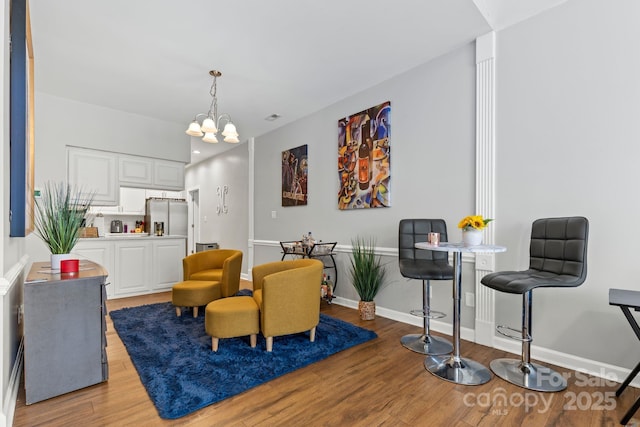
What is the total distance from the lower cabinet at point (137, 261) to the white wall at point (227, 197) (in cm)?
123

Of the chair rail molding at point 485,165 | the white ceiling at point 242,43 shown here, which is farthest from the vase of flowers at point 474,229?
the white ceiling at point 242,43

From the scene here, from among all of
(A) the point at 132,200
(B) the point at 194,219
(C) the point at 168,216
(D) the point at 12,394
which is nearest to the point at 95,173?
(C) the point at 168,216

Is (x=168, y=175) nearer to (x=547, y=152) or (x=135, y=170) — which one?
(x=135, y=170)

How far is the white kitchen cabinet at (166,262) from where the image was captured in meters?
4.85

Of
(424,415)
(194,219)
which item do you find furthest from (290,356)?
(194,219)

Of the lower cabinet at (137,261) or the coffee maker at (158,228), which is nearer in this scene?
the lower cabinet at (137,261)

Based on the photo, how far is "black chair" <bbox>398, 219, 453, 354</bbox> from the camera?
8.40ft

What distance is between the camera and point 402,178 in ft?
11.2

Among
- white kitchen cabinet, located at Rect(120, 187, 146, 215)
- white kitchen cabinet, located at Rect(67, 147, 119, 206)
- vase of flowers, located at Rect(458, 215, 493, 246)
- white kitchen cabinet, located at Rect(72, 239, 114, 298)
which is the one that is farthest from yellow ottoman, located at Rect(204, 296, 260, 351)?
white kitchen cabinet, located at Rect(120, 187, 146, 215)

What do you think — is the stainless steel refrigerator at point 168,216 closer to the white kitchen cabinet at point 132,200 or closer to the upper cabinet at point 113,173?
the upper cabinet at point 113,173

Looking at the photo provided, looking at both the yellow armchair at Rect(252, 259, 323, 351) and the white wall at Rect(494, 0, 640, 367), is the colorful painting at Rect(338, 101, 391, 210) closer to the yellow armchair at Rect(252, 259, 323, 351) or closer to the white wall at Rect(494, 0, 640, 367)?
the white wall at Rect(494, 0, 640, 367)

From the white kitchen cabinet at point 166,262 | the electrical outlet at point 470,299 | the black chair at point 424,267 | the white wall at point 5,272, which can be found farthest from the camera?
the white kitchen cabinet at point 166,262

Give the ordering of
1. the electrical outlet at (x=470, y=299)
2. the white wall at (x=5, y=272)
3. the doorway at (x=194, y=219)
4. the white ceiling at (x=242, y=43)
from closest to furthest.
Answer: the white wall at (x=5, y=272)
the white ceiling at (x=242, y=43)
the electrical outlet at (x=470, y=299)
the doorway at (x=194, y=219)

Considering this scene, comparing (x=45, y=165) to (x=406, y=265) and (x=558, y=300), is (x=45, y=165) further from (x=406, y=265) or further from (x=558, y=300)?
(x=558, y=300)
